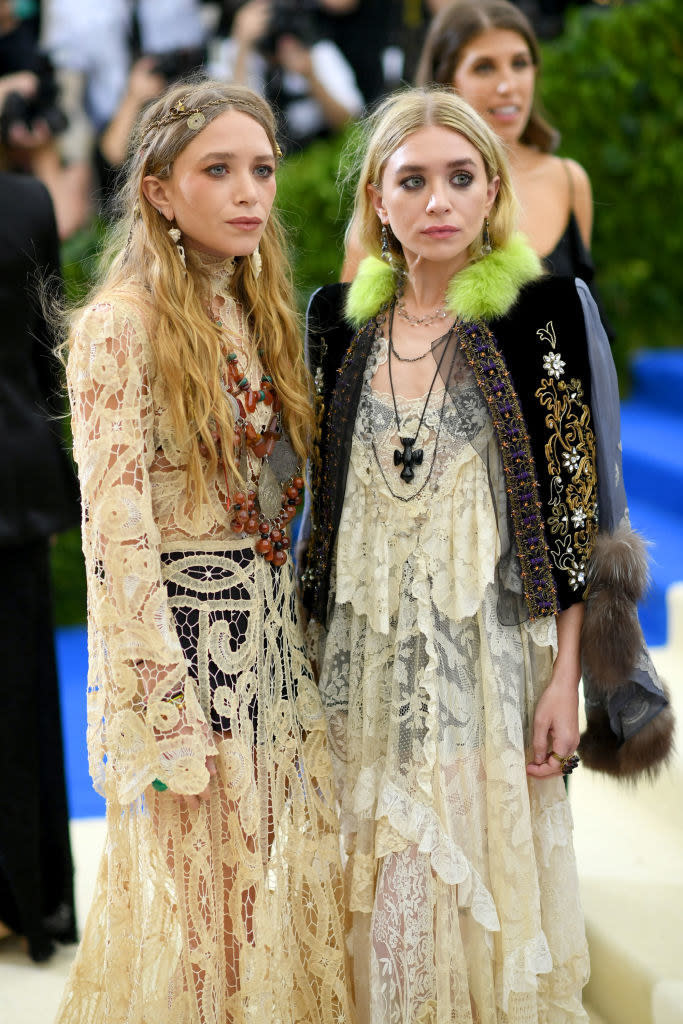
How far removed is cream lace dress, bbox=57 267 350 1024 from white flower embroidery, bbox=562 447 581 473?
54 cm

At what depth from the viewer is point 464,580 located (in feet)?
6.56

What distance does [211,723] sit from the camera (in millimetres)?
1950

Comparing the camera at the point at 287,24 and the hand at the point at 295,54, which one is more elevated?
the camera at the point at 287,24

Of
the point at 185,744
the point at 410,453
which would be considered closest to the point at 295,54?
the point at 410,453

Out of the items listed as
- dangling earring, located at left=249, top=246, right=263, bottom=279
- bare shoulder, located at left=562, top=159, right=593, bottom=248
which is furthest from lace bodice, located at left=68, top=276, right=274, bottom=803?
bare shoulder, located at left=562, top=159, right=593, bottom=248

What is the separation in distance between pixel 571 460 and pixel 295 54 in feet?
16.8

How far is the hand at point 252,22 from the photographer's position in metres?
6.39

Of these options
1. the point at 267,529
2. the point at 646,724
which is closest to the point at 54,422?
the point at 267,529

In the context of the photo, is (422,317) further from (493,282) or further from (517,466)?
(517,466)

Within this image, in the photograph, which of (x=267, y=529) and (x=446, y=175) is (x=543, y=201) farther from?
(x=267, y=529)

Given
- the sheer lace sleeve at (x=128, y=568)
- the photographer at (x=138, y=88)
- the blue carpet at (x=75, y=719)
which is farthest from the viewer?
the photographer at (x=138, y=88)

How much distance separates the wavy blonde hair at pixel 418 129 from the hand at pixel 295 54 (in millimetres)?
4616

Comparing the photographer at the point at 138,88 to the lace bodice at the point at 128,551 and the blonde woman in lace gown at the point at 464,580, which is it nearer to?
the blonde woman in lace gown at the point at 464,580

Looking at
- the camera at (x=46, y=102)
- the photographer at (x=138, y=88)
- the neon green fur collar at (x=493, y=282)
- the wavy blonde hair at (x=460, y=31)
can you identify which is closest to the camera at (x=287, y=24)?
the photographer at (x=138, y=88)
